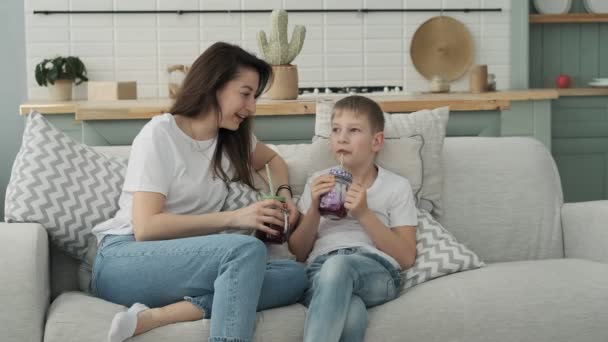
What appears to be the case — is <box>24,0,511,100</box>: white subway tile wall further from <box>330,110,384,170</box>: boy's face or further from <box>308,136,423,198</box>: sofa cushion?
<box>330,110,384,170</box>: boy's face

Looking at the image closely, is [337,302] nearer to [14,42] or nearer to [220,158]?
[220,158]

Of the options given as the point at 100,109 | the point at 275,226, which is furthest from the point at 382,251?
the point at 100,109

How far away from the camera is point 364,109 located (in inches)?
108

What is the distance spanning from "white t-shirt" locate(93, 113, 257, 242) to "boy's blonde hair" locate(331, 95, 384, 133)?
413 mm

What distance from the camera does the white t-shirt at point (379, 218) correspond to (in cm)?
264

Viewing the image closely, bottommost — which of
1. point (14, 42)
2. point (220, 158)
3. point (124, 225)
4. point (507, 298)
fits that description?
point (507, 298)

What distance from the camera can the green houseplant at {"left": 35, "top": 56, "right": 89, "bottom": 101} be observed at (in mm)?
5145

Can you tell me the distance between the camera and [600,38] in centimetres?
598

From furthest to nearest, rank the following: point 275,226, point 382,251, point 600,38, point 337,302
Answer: point 600,38 < point 382,251 < point 275,226 < point 337,302

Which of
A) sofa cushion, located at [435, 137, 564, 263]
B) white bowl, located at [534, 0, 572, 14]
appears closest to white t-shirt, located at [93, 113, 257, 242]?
sofa cushion, located at [435, 137, 564, 263]

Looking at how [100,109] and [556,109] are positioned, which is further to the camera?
[556,109]

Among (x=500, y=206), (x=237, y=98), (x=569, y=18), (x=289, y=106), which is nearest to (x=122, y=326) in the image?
(x=237, y=98)

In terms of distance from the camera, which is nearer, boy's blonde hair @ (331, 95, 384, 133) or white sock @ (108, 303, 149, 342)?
white sock @ (108, 303, 149, 342)

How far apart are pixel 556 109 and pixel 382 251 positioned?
10.1ft
